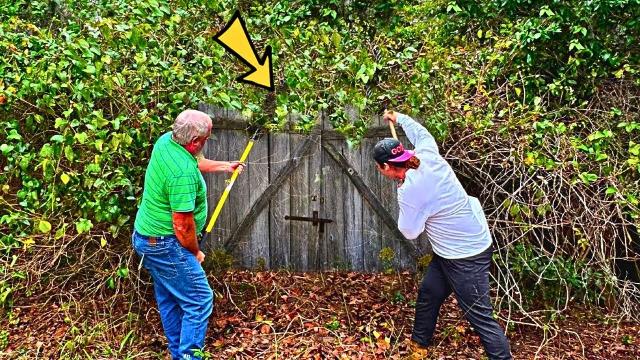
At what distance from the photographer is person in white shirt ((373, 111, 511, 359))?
3094 mm

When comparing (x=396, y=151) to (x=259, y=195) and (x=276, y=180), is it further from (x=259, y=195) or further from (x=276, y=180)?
(x=259, y=195)

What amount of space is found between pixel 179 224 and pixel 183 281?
1.40 feet

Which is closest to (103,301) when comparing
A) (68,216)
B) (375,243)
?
(68,216)

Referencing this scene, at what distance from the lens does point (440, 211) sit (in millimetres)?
3166

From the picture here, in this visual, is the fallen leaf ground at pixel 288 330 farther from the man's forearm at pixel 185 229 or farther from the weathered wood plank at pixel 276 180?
the man's forearm at pixel 185 229

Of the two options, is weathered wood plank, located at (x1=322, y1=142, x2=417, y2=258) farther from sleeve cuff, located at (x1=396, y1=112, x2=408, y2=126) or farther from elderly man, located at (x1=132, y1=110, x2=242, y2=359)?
elderly man, located at (x1=132, y1=110, x2=242, y2=359)

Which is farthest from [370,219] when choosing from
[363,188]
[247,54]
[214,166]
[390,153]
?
[247,54]

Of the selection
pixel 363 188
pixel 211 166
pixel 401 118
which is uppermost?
pixel 401 118

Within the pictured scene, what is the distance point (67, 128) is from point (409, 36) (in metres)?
3.11

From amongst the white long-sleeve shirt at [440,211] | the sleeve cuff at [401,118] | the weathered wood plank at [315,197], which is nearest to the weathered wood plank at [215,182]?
the weathered wood plank at [315,197]

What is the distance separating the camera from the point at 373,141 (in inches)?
168

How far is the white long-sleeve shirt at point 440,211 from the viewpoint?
10.1 ft

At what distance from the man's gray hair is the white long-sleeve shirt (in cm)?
129

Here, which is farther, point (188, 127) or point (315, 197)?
point (315, 197)
